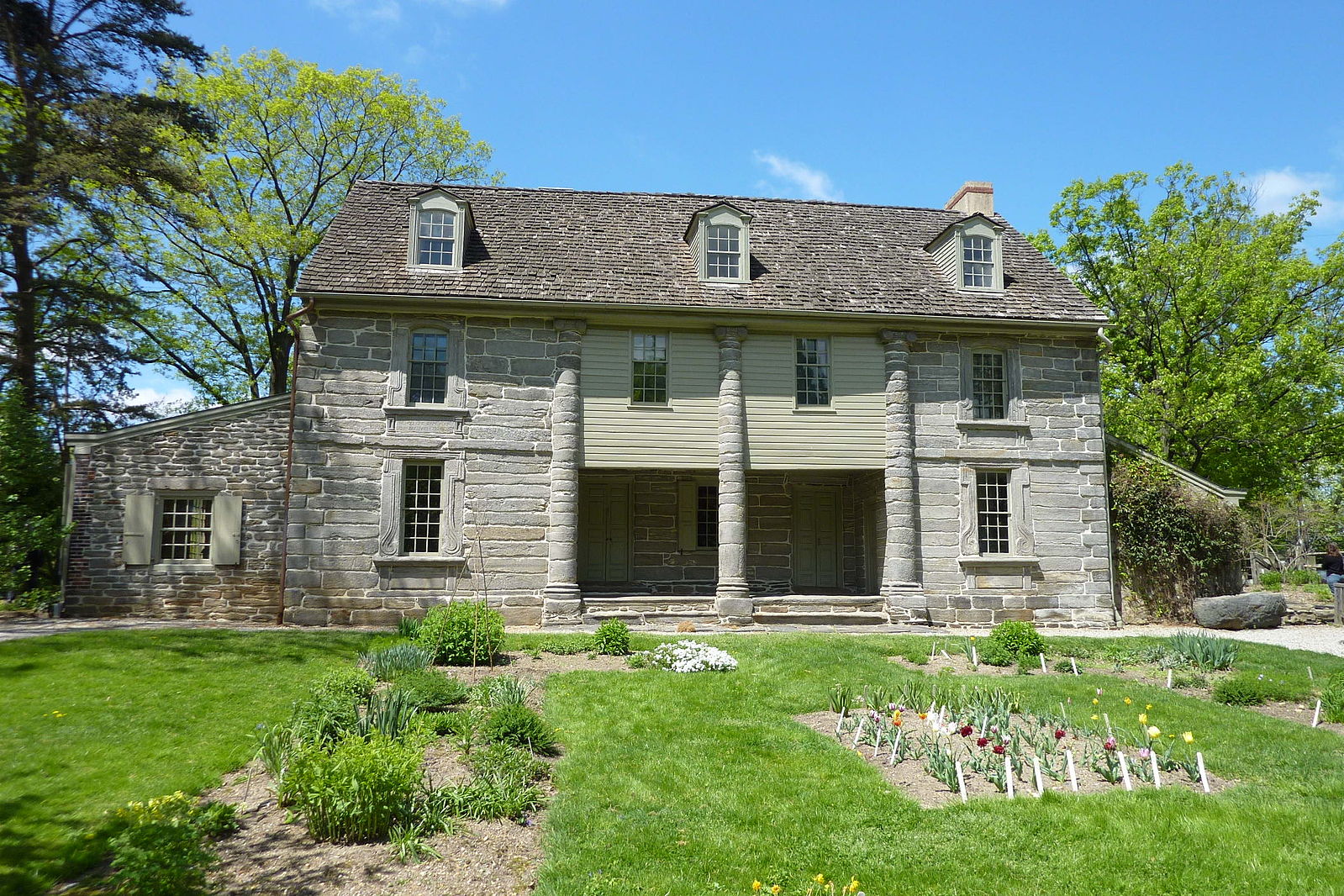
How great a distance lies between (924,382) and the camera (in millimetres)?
17266

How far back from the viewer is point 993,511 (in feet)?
56.3

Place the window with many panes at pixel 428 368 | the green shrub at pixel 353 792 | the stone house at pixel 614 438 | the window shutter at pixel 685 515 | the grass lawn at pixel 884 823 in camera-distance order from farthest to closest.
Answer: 1. the window shutter at pixel 685 515
2. the window with many panes at pixel 428 368
3. the stone house at pixel 614 438
4. the green shrub at pixel 353 792
5. the grass lawn at pixel 884 823

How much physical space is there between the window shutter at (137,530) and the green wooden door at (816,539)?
44.7ft

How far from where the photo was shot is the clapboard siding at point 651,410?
53.9 feet

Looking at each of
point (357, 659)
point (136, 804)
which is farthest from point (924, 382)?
point (136, 804)

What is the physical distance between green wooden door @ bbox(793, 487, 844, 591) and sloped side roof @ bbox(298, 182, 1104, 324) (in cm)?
495

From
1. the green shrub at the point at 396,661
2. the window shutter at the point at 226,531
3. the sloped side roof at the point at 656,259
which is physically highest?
the sloped side roof at the point at 656,259

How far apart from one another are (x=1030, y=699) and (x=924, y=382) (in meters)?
9.63

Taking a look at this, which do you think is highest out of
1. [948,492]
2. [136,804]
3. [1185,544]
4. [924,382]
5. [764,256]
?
[764,256]

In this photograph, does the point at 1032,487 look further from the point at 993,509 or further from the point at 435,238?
the point at 435,238

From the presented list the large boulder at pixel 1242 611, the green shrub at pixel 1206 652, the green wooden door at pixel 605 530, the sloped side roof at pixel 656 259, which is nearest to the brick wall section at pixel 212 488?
the sloped side roof at pixel 656 259

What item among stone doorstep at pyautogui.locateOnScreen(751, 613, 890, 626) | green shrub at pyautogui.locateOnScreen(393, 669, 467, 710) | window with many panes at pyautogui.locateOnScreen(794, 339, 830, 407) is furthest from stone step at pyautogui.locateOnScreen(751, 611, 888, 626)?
green shrub at pyautogui.locateOnScreen(393, 669, 467, 710)

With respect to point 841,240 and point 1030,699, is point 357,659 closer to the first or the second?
point 1030,699

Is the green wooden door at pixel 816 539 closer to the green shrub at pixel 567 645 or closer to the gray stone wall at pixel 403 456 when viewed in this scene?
the gray stone wall at pixel 403 456
